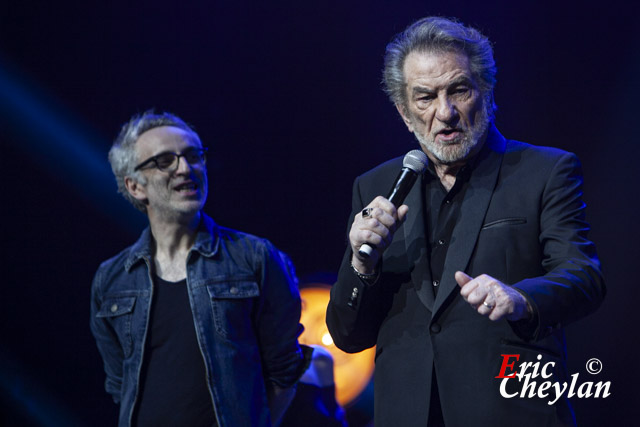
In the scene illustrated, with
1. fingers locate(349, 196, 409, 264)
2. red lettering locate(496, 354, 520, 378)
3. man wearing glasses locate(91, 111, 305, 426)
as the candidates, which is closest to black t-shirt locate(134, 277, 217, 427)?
man wearing glasses locate(91, 111, 305, 426)

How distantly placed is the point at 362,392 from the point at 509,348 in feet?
8.59

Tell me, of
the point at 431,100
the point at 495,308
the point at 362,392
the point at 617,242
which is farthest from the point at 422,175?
the point at 362,392

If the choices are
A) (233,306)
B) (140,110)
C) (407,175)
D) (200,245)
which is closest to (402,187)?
(407,175)

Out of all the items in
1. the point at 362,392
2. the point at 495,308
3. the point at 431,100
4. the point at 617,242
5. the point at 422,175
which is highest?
the point at 431,100

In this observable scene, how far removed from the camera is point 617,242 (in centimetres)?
294

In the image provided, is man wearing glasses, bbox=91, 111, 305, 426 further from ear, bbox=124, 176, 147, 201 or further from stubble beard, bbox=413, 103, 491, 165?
stubble beard, bbox=413, 103, 491, 165

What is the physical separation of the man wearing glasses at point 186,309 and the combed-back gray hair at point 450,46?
1.11 meters

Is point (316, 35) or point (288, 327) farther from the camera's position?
point (316, 35)

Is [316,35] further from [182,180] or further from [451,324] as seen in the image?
[451,324]

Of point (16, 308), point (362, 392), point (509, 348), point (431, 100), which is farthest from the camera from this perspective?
point (362, 392)

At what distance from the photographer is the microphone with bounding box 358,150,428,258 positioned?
1.54 metres

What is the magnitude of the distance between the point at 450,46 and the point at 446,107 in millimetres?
190

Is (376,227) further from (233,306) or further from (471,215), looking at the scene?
(233,306)

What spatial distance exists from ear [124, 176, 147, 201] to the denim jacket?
187 mm
